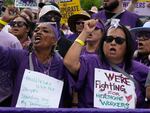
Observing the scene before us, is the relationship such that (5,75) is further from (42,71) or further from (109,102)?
(109,102)

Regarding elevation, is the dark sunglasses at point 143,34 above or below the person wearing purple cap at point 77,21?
above

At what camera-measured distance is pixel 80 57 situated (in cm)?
405

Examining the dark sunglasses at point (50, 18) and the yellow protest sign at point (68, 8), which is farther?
the yellow protest sign at point (68, 8)

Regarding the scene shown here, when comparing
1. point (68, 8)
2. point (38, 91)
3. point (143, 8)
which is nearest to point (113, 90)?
point (38, 91)

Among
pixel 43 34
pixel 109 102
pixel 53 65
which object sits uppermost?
pixel 43 34

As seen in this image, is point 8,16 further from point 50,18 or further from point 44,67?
point 44,67

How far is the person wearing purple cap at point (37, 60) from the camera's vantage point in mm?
4027

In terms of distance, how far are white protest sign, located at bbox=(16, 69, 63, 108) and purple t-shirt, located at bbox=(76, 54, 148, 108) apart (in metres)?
0.20

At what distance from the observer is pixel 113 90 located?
395 cm

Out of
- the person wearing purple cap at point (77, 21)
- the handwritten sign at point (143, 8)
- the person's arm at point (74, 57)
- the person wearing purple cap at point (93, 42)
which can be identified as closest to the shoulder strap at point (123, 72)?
the person's arm at point (74, 57)

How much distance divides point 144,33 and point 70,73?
1.36m

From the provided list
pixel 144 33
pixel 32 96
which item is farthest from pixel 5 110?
pixel 144 33

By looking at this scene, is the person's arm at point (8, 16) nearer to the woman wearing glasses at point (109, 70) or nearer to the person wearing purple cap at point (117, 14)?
the person wearing purple cap at point (117, 14)

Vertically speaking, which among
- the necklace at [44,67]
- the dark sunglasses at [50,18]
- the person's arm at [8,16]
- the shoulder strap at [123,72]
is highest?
the dark sunglasses at [50,18]
